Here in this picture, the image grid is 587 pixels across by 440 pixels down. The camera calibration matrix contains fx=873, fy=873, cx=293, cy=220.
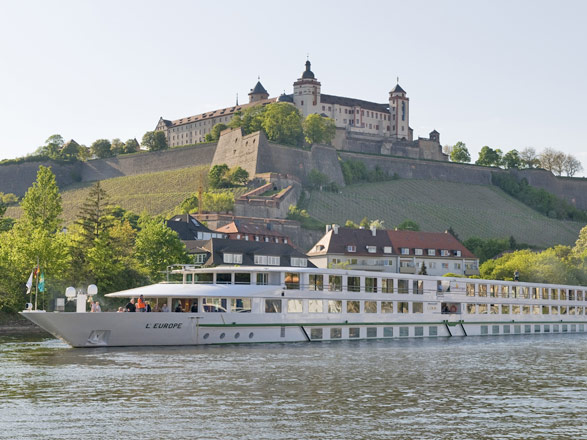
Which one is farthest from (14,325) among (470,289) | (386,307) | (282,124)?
(282,124)

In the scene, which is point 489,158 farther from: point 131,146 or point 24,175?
point 24,175


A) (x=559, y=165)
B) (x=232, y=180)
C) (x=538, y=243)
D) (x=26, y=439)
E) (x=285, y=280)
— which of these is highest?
(x=559, y=165)

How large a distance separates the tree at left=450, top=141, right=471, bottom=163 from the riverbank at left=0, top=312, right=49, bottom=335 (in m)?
131

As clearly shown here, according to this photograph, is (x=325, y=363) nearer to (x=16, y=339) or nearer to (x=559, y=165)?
(x=16, y=339)

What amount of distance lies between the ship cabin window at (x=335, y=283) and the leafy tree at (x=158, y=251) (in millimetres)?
21505

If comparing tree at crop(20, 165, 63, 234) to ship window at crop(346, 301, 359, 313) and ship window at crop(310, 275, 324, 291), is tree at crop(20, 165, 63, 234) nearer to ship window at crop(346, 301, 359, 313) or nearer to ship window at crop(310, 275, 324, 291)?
ship window at crop(346, 301, 359, 313)

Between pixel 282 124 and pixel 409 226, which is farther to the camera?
pixel 282 124

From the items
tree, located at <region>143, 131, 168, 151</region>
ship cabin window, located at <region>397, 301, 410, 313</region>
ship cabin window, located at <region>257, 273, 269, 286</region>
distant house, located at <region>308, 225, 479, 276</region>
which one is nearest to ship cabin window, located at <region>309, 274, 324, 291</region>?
ship cabin window, located at <region>257, 273, 269, 286</region>

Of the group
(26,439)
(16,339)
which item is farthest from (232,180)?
(26,439)

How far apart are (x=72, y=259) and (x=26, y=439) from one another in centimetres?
4270

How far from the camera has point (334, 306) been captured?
147ft

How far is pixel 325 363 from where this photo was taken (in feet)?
111

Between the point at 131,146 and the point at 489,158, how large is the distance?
68.3 m

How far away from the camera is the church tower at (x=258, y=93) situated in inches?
6747
